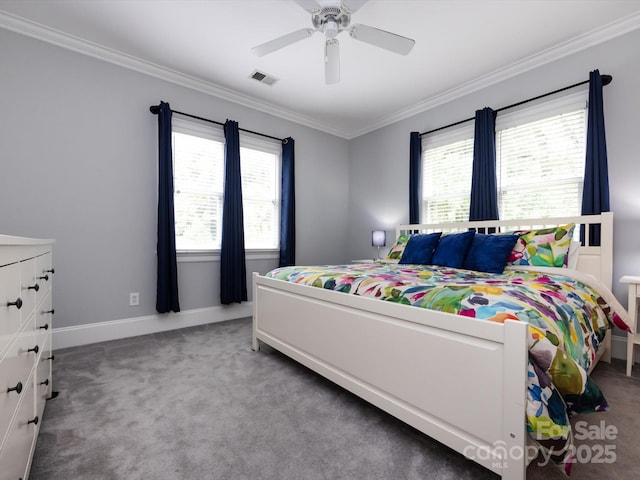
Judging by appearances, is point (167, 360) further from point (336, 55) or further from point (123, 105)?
point (336, 55)

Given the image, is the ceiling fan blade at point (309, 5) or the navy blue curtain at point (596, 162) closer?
the ceiling fan blade at point (309, 5)

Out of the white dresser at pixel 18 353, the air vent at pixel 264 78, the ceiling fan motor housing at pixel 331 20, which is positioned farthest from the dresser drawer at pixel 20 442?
the air vent at pixel 264 78

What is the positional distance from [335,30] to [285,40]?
13.8 inches

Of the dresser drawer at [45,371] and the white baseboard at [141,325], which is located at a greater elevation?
the dresser drawer at [45,371]

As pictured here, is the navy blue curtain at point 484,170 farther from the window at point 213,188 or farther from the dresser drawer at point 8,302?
the dresser drawer at point 8,302

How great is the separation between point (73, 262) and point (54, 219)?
38 centimetres

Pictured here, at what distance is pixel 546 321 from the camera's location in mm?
1096

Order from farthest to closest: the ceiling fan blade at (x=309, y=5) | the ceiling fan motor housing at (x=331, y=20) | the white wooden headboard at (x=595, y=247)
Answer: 1. the white wooden headboard at (x=595, y=247)
2. the ceiling fan motor housing at (x=331, y=20)
3. the ceiling fan blade at (x=309, y=5)

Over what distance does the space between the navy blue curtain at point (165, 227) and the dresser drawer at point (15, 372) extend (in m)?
1.89

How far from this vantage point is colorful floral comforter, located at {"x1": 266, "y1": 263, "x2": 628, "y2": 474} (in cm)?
95

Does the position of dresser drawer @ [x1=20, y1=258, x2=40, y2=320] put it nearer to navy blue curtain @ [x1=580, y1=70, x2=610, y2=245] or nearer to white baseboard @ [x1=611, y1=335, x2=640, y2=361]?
navy blue curtain @ [x1=580, y1=70, x2=610, y2=245]

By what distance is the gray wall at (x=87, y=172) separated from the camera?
2395 millimetres

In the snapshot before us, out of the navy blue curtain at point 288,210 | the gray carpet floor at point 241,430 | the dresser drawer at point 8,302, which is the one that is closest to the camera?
the dresser drawer at point 8,302

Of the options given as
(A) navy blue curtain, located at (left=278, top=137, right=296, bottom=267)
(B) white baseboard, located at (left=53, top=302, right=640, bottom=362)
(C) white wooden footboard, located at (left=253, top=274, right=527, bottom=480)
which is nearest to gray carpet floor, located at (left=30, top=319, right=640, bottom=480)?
(C) white wooden footboard, located at (left=253, top=274, right=527, bottom=480)
